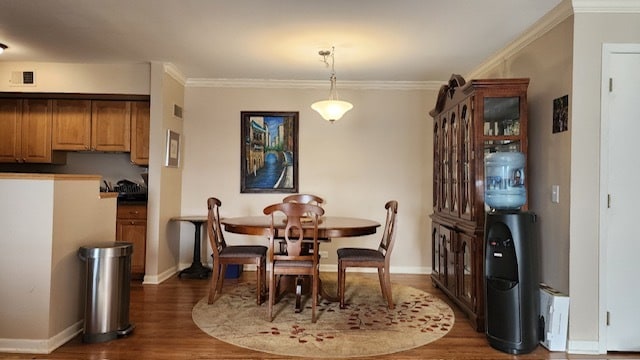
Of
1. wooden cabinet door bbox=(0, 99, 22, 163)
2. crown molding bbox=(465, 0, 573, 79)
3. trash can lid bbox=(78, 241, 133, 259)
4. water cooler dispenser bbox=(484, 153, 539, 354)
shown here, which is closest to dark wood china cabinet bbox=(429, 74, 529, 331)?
water cooler dispenser bbox=(484, 153, 539, 354)

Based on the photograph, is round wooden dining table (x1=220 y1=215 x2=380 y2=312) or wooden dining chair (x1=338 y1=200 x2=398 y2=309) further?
wooden dining chair (x1=338 y1=200 x2=398 y2=309)

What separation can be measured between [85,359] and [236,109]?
3.49 metres

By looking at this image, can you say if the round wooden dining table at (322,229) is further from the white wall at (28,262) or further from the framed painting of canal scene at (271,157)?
the framed painting of canal scene at (271,157)

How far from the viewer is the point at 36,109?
16.2 ft

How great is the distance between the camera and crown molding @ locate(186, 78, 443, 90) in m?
5.36

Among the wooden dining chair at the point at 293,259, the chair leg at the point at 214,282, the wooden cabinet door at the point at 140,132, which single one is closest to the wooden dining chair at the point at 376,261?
the wooden dining chair at the point at 293,259

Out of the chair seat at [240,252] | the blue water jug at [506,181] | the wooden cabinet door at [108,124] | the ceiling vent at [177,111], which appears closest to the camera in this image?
the blue water jug at [506,181]

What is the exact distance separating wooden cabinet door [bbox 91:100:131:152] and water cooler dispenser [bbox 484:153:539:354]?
163 inches

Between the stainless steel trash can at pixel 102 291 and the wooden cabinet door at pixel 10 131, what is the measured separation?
2.89 m

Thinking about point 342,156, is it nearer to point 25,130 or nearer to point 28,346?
point 28,346

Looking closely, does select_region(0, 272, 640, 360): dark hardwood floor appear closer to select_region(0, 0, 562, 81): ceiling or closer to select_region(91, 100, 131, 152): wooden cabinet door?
select_region(91, 100, 131, 152): wooden cabinet door

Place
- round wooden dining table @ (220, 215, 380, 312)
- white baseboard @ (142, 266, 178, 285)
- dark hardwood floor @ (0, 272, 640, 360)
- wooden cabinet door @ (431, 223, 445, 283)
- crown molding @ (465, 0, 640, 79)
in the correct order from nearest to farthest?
dark hardwood floor @ (0, 272, 640, 360) < crown molding @ (465, 0, 640, 79) < round wooden dining table @ (220, 215, 380, 312) < wooden cabinet door @ (431, 223, 445, 283) < white baseboard @ (142, 266, 178, 285)

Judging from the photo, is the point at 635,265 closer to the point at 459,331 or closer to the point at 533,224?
the point at 533,224

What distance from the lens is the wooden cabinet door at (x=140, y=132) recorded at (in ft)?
16.0
